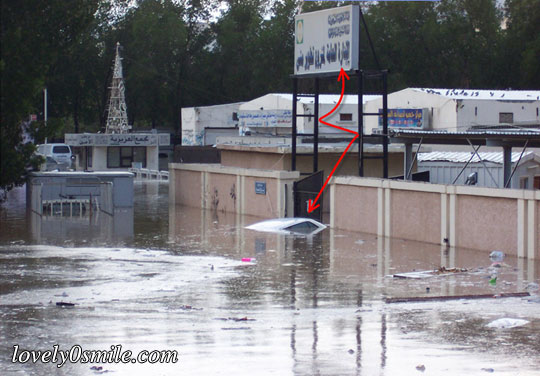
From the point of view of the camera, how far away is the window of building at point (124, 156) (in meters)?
63.1

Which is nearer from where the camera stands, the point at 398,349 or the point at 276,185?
the point at 398,349

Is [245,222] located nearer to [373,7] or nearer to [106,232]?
[106,232]

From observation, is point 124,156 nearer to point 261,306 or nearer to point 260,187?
point 260,187

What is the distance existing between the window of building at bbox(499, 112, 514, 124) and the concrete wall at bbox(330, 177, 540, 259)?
73.6 feet

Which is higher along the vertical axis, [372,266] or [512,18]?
[512,18]

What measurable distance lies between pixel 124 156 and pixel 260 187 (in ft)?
94.0

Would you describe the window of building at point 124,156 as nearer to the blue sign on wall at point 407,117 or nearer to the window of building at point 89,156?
the window of building at point 89,156

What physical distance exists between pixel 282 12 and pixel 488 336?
7428 cm

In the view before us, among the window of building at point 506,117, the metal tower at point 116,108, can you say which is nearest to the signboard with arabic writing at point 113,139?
the metal tower at point 116,108

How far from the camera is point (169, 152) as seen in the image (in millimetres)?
72625

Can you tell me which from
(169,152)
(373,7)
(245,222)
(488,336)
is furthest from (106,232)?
(373,7)

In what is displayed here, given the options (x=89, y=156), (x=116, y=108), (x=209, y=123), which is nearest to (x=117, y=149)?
(x=89, y=156)

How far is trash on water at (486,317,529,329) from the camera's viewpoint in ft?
47.8

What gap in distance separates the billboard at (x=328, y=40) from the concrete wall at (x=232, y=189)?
4.53 metres
